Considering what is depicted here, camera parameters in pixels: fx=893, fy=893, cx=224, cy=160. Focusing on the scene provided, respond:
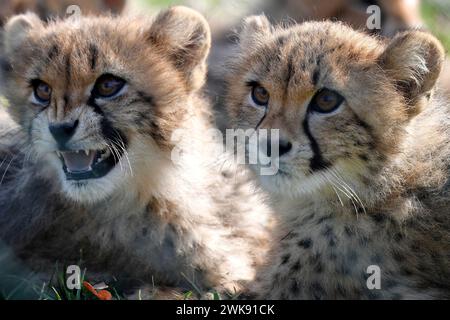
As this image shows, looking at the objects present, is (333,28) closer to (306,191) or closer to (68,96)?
(306,191)

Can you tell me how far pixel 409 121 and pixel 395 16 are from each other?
13.3 ft

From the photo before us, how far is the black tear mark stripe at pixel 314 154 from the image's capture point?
429 cm

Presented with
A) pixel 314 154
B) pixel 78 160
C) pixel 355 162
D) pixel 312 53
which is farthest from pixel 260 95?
pixel 78 160

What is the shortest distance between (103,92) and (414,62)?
5.33 feet

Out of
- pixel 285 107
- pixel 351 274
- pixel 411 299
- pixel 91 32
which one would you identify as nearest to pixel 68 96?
pixel 91 32

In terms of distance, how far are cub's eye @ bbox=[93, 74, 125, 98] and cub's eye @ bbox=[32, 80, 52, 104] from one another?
281mm

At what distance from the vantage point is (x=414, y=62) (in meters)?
4.34

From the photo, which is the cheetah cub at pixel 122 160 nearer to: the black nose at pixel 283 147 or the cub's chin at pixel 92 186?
the cub's chin at pixel 92 186

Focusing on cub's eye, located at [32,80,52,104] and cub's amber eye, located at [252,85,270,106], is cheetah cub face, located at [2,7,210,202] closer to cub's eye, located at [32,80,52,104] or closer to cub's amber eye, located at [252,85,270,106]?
cub's eye, located at [32,80,52,104]

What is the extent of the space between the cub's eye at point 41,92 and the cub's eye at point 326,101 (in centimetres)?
147

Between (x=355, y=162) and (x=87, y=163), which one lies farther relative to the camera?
(x=87, y=163)

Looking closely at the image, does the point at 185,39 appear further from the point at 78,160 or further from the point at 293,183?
the point at 293,183

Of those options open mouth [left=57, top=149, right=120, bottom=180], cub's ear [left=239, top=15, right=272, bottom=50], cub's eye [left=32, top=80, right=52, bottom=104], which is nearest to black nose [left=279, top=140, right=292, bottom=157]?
cub's ear [left=239, top=15, right=272, bottom=50]

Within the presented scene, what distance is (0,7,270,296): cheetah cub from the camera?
4738mm
